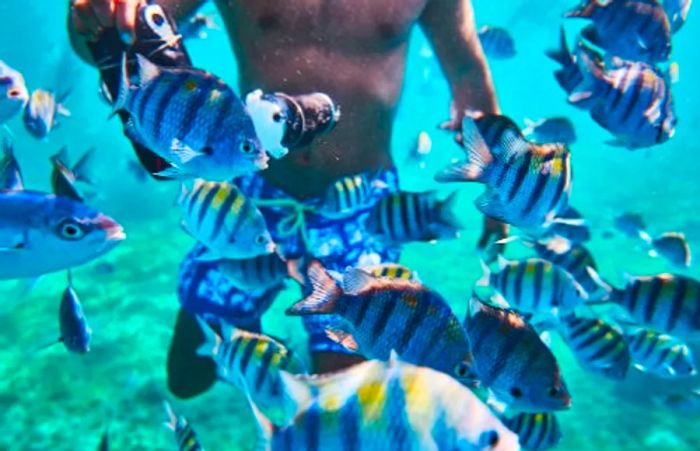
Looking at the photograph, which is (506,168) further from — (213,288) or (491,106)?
(213,288)

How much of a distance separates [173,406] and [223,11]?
4710mm

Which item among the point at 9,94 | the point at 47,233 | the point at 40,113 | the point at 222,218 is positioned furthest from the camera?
the point at 40,113

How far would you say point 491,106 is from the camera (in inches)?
188

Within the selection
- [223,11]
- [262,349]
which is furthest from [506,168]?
[223,11]

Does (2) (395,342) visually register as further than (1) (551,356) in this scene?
No

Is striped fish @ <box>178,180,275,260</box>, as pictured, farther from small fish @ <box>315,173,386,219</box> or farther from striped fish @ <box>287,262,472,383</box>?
striped fish @ <box>287,262,472,383</box>

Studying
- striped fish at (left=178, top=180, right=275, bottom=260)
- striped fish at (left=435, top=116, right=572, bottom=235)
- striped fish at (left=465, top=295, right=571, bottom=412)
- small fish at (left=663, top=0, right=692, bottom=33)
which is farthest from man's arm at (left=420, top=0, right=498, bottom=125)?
striped fish at (left=465, top=295, right=571, bottom=412)

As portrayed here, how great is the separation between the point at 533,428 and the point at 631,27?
2.65m

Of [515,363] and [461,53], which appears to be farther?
[461,53]

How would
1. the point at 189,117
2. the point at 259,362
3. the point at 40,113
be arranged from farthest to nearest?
the point at 40,113, the point at 259,362, the point at 189,117

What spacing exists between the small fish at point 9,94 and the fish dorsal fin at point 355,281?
3.26m

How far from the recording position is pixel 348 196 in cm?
412

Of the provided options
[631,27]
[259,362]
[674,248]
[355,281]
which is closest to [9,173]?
[259,362]

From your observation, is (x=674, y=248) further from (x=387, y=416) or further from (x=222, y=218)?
(x=387, y=416)
